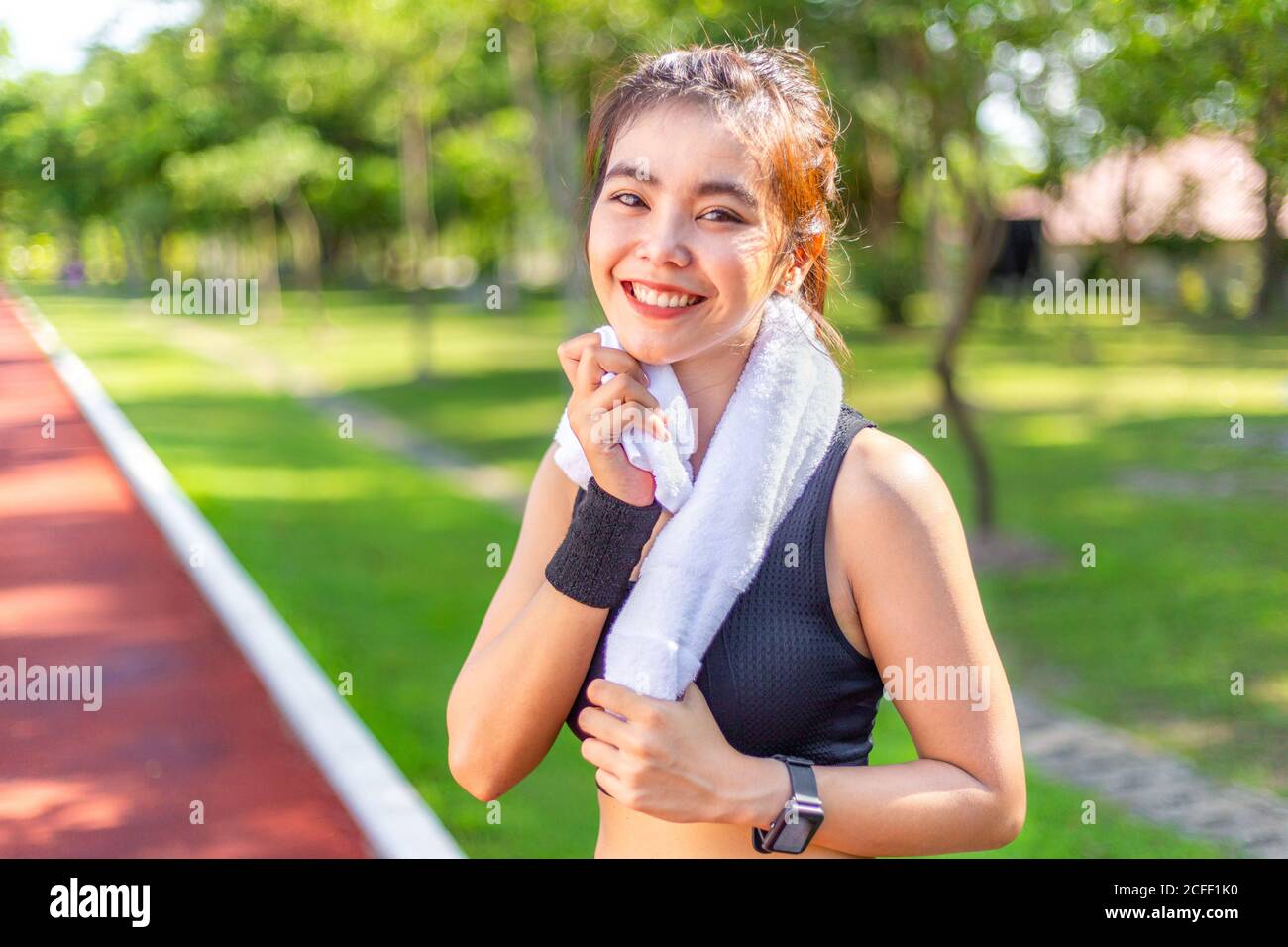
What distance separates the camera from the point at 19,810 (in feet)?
13.4

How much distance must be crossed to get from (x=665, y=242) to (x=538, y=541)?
381 mm

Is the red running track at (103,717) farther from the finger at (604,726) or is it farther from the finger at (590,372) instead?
the finger at (590,372)

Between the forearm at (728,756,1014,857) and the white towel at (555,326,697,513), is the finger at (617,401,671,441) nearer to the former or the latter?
the white towel at (555,326,697,513)

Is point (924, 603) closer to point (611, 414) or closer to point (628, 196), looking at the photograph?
point (611, 414)

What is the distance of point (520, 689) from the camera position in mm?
1418

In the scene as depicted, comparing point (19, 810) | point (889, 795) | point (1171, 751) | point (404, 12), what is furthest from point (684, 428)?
point (404, 12)

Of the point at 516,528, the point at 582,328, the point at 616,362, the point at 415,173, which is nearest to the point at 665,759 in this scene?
the point at 616,362

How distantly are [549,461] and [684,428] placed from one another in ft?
0.67

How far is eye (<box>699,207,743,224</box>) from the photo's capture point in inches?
54.9

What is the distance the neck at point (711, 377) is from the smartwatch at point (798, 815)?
1.18ft

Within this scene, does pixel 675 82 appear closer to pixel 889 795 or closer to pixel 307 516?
pixel 889 795

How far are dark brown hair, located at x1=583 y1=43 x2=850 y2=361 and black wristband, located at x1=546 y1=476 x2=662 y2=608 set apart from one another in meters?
0.32

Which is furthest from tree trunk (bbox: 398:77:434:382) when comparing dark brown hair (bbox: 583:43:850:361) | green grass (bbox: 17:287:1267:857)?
dark brown hair (bbox: 583:43:850:361)

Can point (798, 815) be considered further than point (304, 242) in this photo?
No
